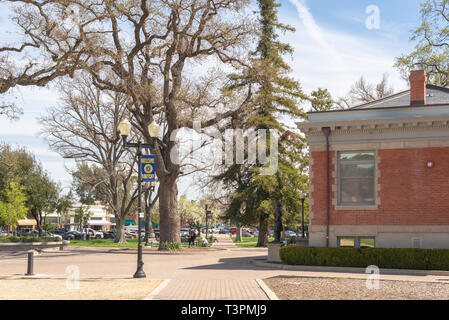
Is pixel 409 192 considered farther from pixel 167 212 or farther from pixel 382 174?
pixel 167 212

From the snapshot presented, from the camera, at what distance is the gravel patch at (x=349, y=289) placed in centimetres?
1240

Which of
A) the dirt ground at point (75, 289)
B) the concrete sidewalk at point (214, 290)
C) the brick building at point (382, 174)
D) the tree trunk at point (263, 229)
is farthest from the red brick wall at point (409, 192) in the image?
the tree trunk at point (263, 229)

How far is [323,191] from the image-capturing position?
22.5 metres

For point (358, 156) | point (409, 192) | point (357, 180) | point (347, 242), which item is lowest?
point (347, 242)

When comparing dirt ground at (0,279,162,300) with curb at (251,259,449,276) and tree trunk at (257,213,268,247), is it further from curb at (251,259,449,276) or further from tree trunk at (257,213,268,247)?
tree trunk at (257,213,268,247)

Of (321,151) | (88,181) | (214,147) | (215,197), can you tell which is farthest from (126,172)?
(321,151)

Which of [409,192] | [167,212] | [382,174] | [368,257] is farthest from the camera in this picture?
[167,212]

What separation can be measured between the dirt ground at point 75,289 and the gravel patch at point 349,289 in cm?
377

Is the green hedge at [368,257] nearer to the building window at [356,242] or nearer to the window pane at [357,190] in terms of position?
the building window at [356,242]

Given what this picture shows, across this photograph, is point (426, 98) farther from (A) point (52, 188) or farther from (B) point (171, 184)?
(A) point (52, 188)

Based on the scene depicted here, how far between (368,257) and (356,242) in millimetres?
1854

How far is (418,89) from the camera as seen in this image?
23031mm

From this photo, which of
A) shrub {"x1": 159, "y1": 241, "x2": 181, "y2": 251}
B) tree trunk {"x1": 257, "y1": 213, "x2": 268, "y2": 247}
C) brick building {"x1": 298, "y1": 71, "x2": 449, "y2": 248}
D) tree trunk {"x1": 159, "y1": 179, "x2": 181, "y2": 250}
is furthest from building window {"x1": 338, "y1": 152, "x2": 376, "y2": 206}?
tree trunk {"x1": 257, "y1": 213, "x2": 268, "y2": 247}

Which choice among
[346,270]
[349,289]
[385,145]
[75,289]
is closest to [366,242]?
[346,270]
